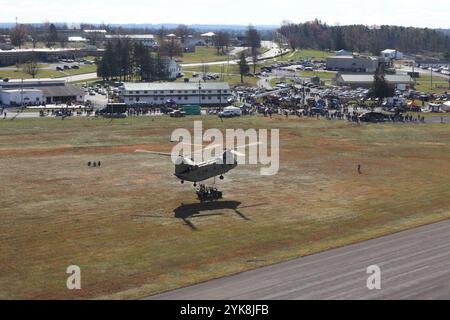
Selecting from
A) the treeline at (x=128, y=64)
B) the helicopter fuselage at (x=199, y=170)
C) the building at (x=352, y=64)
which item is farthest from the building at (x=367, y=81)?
the helicopter fuselage at (x=199, y=170)

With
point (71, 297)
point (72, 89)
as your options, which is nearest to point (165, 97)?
point (72, 89)

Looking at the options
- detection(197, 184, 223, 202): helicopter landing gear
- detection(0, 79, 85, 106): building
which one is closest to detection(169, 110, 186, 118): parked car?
detection(0, 79, 85, 106): building

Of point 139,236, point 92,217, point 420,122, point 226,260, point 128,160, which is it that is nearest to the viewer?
point 226,260

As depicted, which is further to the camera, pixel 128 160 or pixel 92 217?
pixel 128 160

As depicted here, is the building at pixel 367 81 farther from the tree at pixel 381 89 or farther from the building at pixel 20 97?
the building at pixel 20 97

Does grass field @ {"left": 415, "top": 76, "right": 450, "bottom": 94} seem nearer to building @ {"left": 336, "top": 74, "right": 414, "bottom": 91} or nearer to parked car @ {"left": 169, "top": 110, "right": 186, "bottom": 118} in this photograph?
building @ {"left": 336, "top": 74, "right": 414, "bottom": 91}
